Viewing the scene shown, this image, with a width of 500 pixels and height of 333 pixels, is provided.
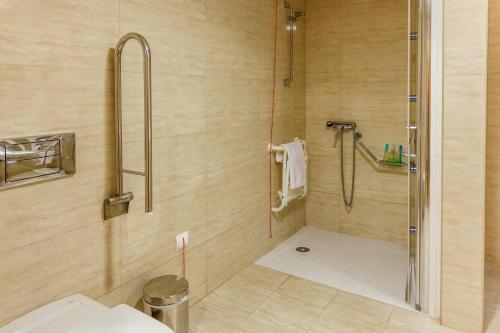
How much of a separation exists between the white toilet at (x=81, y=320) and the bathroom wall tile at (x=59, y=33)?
3.13 feet

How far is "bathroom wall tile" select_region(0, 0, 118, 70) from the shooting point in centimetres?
150

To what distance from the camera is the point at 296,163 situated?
328 centimetres

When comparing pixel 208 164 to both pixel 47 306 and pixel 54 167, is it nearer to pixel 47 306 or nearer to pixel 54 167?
pixel 54 167

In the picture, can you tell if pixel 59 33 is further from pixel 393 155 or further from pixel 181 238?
pixel 393 155

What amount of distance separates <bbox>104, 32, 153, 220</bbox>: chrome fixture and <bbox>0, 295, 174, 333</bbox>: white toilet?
0.42 m

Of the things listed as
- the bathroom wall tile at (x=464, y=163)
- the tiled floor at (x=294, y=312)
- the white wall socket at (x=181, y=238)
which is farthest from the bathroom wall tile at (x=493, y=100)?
the white wall socket at (x=181, y=238)

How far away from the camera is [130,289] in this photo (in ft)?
6.91

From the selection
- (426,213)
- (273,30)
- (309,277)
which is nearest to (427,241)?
(426,213)

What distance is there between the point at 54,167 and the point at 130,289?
784mm

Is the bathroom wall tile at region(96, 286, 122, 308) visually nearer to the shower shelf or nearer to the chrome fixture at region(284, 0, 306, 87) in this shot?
the chrome fixture at region(284, 0, 306, 87)

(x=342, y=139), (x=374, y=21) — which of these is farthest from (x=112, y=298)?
(x=374, y=21)

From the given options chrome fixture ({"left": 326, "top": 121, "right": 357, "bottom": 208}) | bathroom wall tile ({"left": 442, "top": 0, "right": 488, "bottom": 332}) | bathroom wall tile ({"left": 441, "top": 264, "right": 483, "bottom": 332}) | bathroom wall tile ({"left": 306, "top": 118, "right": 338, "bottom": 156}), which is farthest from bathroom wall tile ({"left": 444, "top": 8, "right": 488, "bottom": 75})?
bathroom wall tile ({"left": 306, "top": 118, "right": 338, "bottom": 156})

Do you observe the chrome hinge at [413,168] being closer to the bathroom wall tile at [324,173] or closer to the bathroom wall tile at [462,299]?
A: the bathroom wall tile at [462,299]

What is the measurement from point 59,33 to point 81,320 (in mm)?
1121
